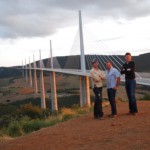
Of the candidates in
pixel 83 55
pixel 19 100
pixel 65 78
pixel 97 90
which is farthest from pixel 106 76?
pixel 65 78

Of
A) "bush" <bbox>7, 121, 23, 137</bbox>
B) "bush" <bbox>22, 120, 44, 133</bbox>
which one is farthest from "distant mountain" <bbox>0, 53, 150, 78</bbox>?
"bush" <bbox>7, 121, 23, 137</bbox>

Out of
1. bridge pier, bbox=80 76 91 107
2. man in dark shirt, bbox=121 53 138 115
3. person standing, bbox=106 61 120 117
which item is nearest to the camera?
man in dark shirt, bbox=121 53 138 115

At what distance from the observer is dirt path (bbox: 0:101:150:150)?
6629 mm

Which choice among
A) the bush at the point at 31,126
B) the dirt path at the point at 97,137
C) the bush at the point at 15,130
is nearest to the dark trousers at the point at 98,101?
the dirt path at the point at 97,137

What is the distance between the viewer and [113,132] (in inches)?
302

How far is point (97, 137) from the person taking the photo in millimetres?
7414

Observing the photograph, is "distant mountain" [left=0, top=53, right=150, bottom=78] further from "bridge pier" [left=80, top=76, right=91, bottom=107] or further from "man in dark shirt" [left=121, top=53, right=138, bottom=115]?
"man in dark shirt" [left=121, top=53, right=138, bottom=115]

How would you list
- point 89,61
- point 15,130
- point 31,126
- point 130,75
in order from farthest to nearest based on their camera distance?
point 89,61, point 31,126, point 15,130, point 130,75

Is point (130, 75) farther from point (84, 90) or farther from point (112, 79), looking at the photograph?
point (84, 90)

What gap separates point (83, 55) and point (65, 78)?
216 feet

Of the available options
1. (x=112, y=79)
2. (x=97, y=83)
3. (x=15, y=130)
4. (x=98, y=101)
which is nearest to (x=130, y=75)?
(x=112, y=79)

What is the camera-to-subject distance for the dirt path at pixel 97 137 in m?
6.63

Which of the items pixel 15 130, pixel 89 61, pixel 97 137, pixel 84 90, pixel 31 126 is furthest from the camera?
pixel 84 90

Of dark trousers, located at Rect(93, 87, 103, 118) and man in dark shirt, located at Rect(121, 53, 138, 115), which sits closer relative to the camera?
man in dark shirt, located at Rect(121, 53, 138, 115)
